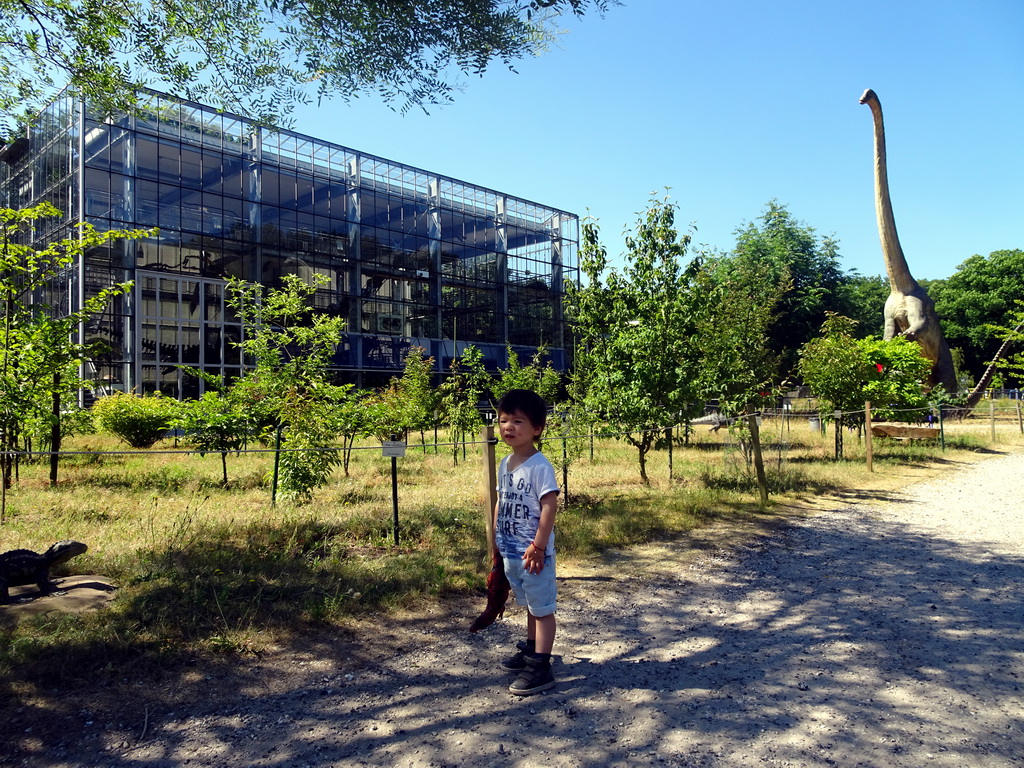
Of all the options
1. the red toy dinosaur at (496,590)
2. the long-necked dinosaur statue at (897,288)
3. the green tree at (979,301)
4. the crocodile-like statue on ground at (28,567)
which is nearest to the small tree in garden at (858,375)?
the long-necked dinosaur statue at (897,288)

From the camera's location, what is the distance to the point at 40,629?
3885 millimetres

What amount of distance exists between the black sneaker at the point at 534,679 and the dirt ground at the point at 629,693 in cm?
6

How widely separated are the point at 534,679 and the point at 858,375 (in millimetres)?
14331

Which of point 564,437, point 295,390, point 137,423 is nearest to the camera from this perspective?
point 564,437

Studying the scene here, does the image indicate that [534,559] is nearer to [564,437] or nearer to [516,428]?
[516,428]

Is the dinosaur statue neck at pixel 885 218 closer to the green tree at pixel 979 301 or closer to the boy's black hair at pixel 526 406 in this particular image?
the green tree at pixel 979 301

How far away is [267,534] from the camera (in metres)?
6.36

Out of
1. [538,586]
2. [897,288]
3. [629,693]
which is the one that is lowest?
[629,693]

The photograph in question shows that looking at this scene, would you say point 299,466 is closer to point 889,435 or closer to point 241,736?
point 241,736

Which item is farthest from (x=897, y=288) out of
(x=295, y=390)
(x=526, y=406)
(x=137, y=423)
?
(x=526, y=406)

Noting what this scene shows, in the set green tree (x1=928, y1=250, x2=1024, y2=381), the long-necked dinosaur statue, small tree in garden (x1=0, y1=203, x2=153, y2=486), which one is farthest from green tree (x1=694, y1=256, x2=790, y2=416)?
green tree (x1=928, y1=250, x2=1024, y2=381)

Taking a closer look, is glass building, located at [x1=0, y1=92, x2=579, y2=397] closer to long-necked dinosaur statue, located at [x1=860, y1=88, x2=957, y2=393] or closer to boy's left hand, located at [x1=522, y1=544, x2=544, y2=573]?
long-necked dinosaur statue, located at [x1=860, y1=88, x2=957, y2=393]

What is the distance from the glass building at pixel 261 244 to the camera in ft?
80.6

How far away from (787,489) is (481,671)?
759 centimetres
